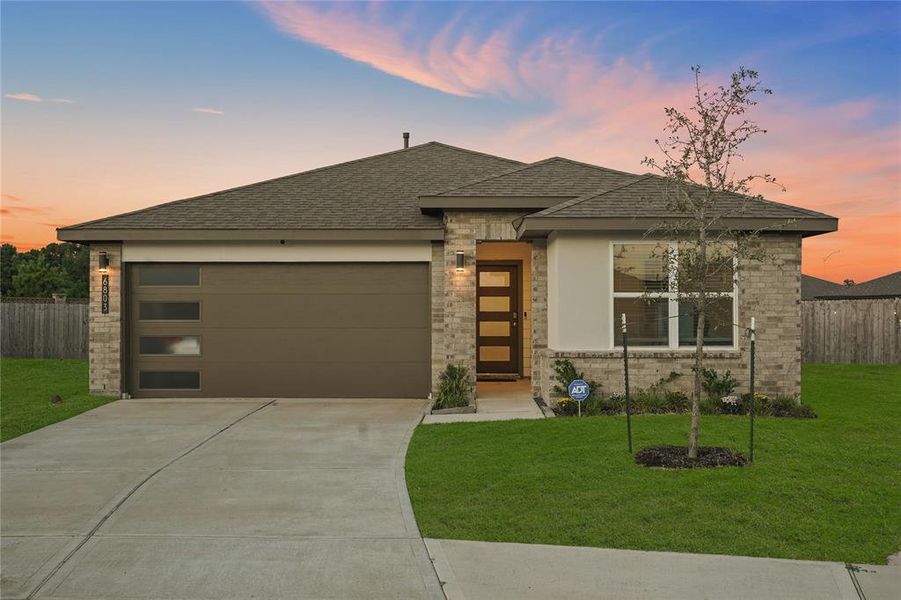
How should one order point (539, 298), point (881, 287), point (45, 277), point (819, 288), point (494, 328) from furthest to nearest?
point (45, 277) < point (819, 288) < point (881, 287) < point (494, 328) < point (539, 298)

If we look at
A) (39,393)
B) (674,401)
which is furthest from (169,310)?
(674,401)

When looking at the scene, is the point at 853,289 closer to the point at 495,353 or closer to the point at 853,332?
the point at 853,332

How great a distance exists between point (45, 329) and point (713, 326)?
60.9 ft

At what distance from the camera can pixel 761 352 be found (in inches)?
408

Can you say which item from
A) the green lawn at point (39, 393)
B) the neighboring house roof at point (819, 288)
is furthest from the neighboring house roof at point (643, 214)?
the neighboring house roof at point (819, 288)

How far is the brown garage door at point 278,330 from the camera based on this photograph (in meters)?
12.2

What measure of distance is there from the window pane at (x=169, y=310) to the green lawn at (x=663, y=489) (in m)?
5.82

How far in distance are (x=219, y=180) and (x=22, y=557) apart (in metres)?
16.6

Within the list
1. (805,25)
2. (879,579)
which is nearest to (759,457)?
(879,579)

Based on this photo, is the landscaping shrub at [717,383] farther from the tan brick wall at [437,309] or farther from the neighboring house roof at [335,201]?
the neighboring house roof at [335,201]

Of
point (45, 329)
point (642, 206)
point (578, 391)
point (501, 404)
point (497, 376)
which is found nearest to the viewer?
point (578, 391)

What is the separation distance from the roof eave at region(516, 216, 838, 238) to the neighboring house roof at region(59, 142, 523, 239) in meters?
2.40

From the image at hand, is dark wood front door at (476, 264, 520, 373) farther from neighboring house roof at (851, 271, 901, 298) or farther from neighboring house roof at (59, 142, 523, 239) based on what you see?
neighboring house roof at (851, 271, 901, 298)

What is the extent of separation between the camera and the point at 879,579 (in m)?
4.19
